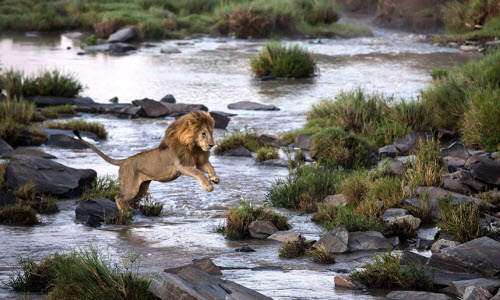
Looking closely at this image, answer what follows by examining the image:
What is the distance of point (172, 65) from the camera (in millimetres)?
26047

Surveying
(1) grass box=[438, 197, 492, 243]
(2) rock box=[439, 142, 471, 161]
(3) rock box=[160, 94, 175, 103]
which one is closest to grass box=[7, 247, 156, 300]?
(1) grass box=[438, 197, 492, 243]

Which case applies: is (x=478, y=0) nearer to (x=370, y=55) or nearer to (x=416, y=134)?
(x=370, y=55)

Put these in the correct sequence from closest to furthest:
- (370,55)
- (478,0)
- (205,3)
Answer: (370,55) < (478,0) < (205,3)

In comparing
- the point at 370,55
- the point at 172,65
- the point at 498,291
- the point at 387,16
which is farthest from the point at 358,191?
the point at 387,16

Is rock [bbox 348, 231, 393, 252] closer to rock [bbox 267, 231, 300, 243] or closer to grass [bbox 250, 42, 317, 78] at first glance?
rock [bbox 267, 231, 300, 243]

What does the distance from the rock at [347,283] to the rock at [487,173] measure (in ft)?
13.6

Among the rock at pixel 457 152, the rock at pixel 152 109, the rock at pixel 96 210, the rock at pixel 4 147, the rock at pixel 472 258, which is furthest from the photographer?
the rock at pixel 152 109

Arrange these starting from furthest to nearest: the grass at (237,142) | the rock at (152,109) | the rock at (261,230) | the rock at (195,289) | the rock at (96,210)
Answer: the rock at (152,109) → the grass at (237,142) → the rock at (96,210) → the rock at (261,230) → the rock at (195,289)

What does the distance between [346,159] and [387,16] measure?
1212 inches

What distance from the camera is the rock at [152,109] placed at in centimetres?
1673

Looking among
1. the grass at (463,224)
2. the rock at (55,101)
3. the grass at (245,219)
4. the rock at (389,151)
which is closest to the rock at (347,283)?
the grass at (463,224)

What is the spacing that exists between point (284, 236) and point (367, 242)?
3.06 ft

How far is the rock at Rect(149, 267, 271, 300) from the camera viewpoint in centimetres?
475

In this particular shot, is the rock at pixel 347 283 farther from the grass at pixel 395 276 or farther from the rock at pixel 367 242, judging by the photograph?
the rock at pixel 367 242
